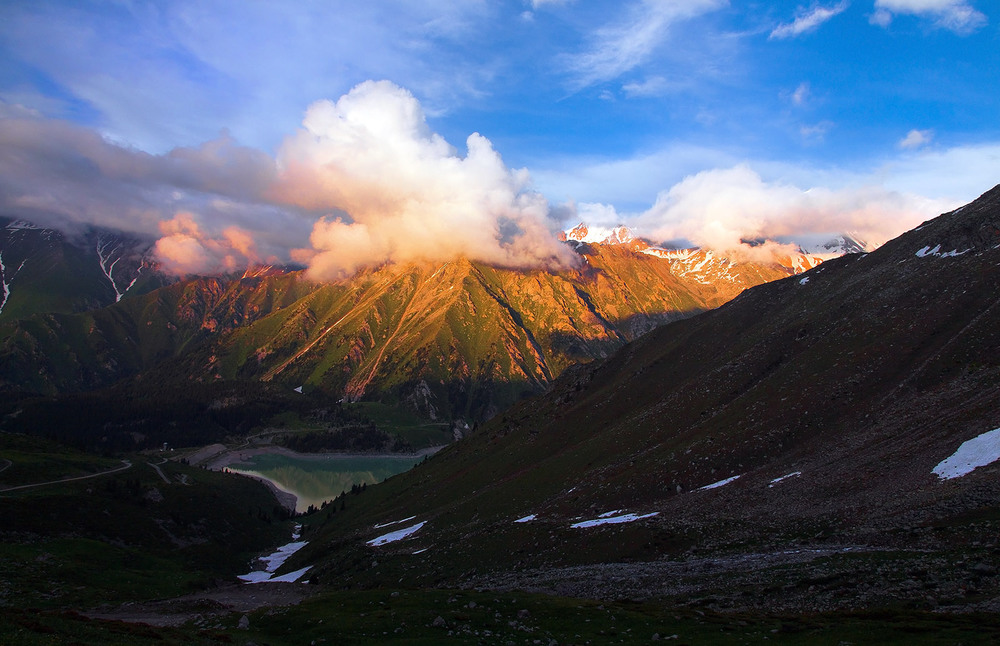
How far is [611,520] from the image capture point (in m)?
56.4

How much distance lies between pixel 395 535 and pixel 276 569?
1018 inches

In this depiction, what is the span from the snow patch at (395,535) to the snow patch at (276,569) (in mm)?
11699

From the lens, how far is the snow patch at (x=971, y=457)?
37.7 metres

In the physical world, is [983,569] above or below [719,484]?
above

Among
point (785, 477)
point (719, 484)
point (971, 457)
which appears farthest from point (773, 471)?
point (971, 457)

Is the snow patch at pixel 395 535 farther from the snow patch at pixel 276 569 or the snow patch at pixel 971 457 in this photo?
the snow patch at pixel 971 457

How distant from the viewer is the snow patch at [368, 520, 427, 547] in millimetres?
86438

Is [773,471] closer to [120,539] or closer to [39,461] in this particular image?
[120,539]

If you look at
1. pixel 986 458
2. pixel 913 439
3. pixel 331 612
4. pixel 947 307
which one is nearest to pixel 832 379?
pixel 947 307

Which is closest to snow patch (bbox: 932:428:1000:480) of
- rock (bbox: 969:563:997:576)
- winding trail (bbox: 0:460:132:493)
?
rock (bbox: 969:563:997:576)

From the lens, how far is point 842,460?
163ft

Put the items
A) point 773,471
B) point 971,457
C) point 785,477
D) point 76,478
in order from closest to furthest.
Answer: point 971,457 → point 785,477 → point 773,471 → point 76,478

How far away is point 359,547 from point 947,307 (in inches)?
3501

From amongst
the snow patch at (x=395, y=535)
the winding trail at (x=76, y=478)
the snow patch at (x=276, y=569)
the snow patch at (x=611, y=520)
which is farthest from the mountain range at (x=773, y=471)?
the winding trail at (x=76, y=478)
